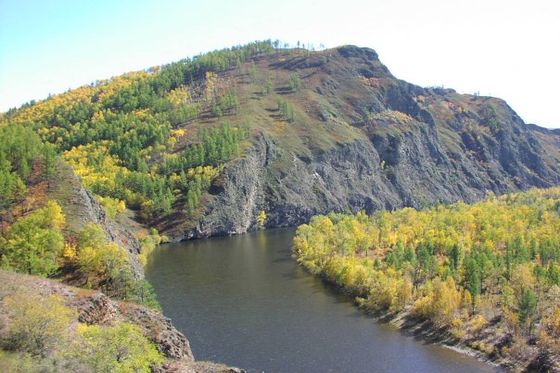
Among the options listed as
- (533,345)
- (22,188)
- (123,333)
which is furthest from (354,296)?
(22,188)

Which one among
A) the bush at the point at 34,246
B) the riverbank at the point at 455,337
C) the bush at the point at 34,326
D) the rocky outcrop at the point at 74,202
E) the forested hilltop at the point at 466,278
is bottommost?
the riverbank at the point at 455,337

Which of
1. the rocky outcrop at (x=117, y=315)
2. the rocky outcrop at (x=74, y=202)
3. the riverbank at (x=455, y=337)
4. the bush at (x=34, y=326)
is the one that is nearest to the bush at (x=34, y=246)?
the rocky outcrop at (x=74, y=202)

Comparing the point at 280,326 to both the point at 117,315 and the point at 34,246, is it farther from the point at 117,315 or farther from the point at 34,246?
the point at 34,246

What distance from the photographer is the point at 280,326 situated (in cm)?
9900

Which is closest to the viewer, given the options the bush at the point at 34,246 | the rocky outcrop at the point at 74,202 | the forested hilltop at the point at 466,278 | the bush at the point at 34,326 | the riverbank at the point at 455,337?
the bush at the point at 34,326

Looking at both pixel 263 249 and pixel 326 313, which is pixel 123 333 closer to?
pixel 326 313

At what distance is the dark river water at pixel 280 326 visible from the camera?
3260 inches

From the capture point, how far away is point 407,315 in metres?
103

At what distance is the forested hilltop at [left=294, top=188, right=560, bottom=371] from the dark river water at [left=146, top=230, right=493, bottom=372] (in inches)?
237

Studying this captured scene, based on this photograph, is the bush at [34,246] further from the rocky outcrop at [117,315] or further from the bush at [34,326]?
the bush at [34,326]

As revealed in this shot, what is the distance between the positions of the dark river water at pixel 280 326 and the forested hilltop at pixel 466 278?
603cm

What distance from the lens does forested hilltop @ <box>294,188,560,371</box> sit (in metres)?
88.0

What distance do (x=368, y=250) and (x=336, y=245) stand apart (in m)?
12.0

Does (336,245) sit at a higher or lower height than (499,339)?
higher
